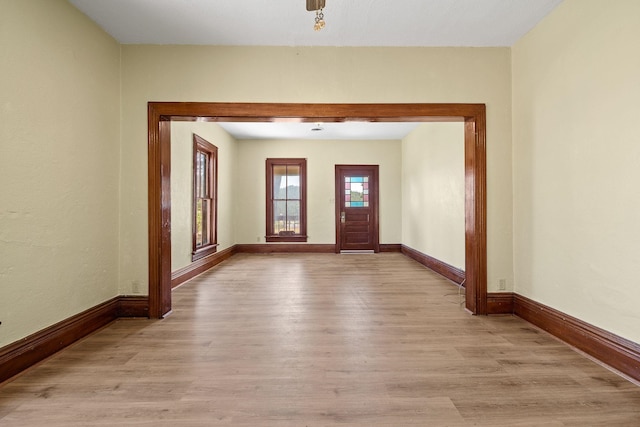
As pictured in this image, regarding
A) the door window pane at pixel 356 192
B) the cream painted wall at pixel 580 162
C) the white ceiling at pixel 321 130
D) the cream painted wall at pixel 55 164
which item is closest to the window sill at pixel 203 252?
the cream painted wall at pixel 55 164

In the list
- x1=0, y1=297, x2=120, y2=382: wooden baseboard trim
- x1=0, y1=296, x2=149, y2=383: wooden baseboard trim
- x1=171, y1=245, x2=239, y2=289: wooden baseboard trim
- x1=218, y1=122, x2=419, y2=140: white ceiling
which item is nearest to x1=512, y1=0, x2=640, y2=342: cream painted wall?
x1=218, y1=122, x2=419, y2=140: white ceiling

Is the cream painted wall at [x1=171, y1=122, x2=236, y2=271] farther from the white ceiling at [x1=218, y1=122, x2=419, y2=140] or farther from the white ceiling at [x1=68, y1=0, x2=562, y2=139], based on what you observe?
the white ceiling at [x1=68, y1=0, x2=562, y2=139]

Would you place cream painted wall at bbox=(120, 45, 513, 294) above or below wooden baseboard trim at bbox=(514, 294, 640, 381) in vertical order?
above

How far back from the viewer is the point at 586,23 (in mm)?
2383

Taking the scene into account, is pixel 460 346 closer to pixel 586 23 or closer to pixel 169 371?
pixel 169 371

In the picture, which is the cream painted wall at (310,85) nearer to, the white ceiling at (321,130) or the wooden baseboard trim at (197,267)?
the wooden baseboard trim at (197,267)

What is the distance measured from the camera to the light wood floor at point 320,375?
167 centimetres

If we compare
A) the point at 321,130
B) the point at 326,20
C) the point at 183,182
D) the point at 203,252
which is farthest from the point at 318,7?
the point at 321,130

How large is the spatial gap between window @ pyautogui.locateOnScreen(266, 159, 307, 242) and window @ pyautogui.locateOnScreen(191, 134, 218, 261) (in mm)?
1797

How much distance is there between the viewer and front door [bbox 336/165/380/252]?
7.91 meters

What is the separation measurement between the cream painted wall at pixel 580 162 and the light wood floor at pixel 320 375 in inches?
19.9

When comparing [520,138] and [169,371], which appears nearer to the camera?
[169,371]

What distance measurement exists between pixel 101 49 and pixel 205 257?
354 centimetres

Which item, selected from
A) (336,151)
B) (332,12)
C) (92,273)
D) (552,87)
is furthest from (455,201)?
(92,273)
